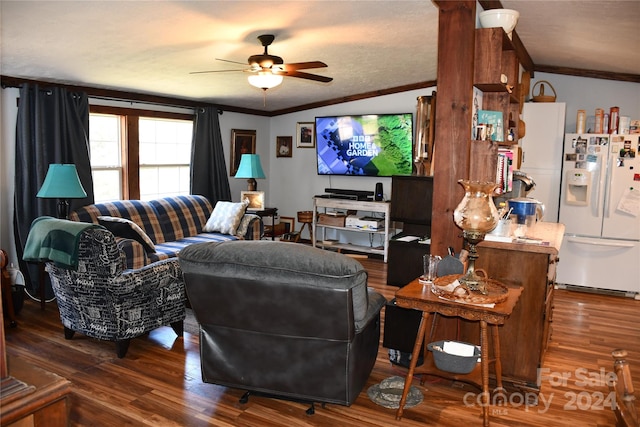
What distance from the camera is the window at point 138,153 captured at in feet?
18.5

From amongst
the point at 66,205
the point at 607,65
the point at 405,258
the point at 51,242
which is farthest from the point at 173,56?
the point at 607,65

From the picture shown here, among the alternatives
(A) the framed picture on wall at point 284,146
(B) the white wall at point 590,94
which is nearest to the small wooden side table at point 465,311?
(B) the white wall at point 590,94

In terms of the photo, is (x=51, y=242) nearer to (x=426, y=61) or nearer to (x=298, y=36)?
(x=298, y=36)

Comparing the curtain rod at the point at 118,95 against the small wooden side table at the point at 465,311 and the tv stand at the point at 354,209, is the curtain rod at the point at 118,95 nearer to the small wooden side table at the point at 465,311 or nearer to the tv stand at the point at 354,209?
the tv stand at the point at 354,209

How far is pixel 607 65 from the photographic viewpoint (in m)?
5.17

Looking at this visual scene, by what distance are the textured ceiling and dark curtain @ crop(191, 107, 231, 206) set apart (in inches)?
32.5

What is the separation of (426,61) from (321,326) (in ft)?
12.7

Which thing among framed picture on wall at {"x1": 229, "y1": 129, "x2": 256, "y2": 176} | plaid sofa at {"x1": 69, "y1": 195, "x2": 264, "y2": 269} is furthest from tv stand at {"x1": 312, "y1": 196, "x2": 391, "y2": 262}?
plaid sofa at {"x1": 69, "y1": 195, "x2": 264, "y2": 269}

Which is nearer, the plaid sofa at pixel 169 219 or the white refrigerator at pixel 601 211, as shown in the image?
the plaid sofa at pixel 169 219

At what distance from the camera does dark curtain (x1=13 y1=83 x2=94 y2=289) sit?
4688 millimetres

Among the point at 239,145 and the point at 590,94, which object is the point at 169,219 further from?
the point at 590,94

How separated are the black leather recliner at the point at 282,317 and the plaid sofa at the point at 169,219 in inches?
75.3

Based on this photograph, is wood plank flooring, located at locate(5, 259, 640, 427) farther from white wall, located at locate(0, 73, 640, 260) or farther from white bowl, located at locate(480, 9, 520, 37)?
white bowl, located at locate(480, 9, 520, 37)

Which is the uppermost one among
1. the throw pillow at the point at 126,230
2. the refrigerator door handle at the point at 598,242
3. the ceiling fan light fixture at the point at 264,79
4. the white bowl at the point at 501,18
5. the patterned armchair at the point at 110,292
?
the white bowl at the point at 501,18
